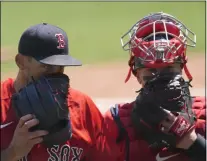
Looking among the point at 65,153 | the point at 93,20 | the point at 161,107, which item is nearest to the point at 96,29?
the point at 93,20

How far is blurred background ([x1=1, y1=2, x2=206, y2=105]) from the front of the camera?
27.9 feet

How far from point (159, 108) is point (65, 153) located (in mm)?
565

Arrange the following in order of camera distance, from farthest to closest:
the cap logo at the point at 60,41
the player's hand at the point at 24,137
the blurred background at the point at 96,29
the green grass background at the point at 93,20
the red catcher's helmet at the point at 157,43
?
the green grass background at the point at 93,20 → the blurred background at the point at 96,29 → the cap logo at the point at 60,41 → the red catcher's helmet at the point at 157,43 → the player's hand at the point at 24,137

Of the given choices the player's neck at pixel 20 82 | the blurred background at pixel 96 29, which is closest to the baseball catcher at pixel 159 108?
the player's neck at pixel 20 82

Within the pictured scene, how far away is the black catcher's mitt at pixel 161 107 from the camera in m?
2.68

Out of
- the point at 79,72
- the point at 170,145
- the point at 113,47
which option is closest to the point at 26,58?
the point at 170,145

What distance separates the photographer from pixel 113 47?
34.0ft

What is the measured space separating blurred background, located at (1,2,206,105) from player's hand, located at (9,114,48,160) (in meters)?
5.02

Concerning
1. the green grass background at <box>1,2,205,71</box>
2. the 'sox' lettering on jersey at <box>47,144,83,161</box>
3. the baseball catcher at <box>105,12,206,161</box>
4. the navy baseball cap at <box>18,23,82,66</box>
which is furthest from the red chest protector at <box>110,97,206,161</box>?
the green grass background at <box>1,2,205,71</box>

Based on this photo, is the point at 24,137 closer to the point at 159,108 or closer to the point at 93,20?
the point at 159,108

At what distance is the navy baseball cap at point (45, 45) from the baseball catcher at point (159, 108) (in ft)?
1.18

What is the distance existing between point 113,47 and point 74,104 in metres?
7.50

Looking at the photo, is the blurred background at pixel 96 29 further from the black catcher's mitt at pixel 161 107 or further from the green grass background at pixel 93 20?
the black catcher's mitt at pixel 161 107

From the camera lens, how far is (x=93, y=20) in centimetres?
1214
